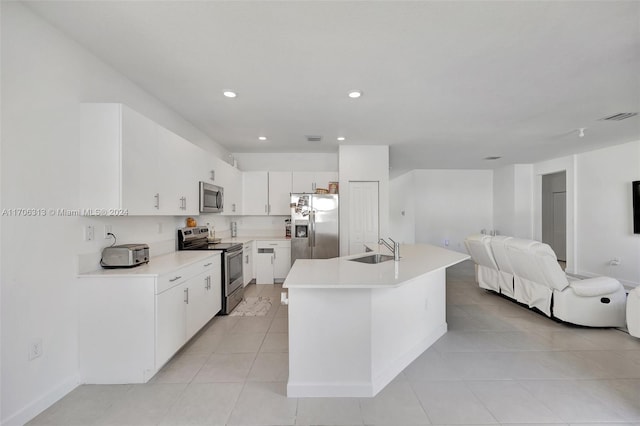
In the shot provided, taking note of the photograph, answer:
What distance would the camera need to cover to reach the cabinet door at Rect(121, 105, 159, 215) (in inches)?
87.4

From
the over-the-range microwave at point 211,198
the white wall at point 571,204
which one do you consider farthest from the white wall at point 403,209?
the over-the-range microwave at point 211,198

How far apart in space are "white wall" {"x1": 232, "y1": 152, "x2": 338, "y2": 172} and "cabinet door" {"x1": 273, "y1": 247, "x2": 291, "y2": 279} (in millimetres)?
1694

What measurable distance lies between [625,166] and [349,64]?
587 cm

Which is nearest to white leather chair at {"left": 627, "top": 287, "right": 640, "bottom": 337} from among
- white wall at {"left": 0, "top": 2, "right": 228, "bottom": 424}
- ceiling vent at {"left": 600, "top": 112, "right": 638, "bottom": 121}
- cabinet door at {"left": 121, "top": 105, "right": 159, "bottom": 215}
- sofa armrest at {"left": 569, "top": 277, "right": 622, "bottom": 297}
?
sofa armrest at {"left": 569, "top": 277, "right": 622, "bottom": 297}

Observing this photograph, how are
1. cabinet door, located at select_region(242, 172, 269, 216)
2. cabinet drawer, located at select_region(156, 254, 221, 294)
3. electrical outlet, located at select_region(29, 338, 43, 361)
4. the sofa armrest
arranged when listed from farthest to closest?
cabinet door, located at select_region(242, 172, 269, 216) → the sofa armrest → cabinet drawer, located at select_region(156, 254, 221, 294) → electrical outlet, located at select_region(29, 338, 43, 361)

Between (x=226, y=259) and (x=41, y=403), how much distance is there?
1978 millimetres

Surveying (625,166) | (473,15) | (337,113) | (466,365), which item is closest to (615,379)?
(466,365)

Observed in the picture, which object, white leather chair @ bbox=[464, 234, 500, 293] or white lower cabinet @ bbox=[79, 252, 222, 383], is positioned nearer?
white lower cabinet @ bbox=[79, 252, 222, 383]

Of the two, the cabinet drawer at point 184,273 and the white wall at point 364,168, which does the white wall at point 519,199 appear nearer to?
the white wall at point 364,168

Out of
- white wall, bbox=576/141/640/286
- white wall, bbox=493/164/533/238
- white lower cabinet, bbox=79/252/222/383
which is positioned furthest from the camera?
white wall, bbox=493/164/533/238

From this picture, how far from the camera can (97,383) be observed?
2166 mm

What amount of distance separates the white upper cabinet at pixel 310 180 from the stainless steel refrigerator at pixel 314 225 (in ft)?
1.45

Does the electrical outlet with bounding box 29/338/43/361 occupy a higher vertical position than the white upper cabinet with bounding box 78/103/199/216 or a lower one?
lower

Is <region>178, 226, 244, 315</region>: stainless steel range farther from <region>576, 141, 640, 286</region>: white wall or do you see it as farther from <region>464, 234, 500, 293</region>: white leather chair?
<region>576, 141, 640, 286</region>: white wall
